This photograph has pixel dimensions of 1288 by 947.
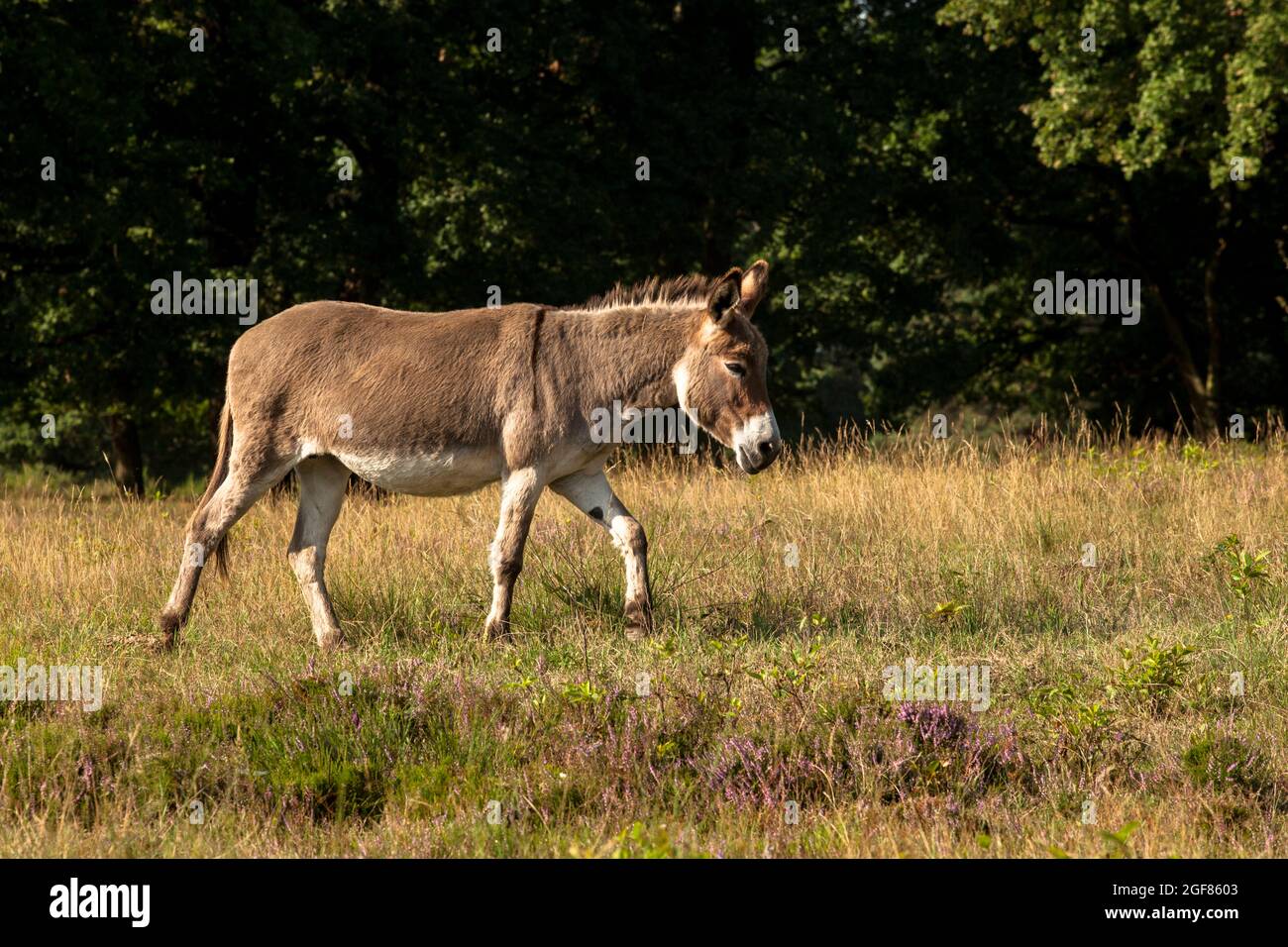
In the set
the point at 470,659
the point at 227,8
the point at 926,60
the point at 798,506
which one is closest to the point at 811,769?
the point at 470,659

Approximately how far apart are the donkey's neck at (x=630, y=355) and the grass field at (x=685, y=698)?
122 cm

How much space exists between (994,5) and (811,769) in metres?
17.1

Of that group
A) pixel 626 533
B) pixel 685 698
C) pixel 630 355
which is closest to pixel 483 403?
pixel 630 355

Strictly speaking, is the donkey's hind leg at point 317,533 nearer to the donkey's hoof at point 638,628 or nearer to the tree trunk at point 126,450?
the donkey's hoof at point 638,628

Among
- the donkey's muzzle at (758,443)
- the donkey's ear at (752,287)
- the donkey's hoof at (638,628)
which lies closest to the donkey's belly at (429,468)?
the donkey's hoof at (638,628)

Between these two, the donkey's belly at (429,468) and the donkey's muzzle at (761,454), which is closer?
the donkey's muzzle at (761,454)

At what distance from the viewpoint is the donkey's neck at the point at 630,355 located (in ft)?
25.4

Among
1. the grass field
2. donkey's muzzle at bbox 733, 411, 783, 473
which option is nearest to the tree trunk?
the grass field

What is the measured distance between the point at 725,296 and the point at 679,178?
14.9m

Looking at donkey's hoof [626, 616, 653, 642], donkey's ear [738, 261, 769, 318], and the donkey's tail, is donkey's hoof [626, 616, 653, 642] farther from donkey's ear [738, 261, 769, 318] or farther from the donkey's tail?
the donkey's tail

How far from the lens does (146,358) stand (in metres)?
18.8

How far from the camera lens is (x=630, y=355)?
7852mm

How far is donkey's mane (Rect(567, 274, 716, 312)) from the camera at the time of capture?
8102 mm

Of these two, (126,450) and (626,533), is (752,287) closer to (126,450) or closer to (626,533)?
(626,533)
